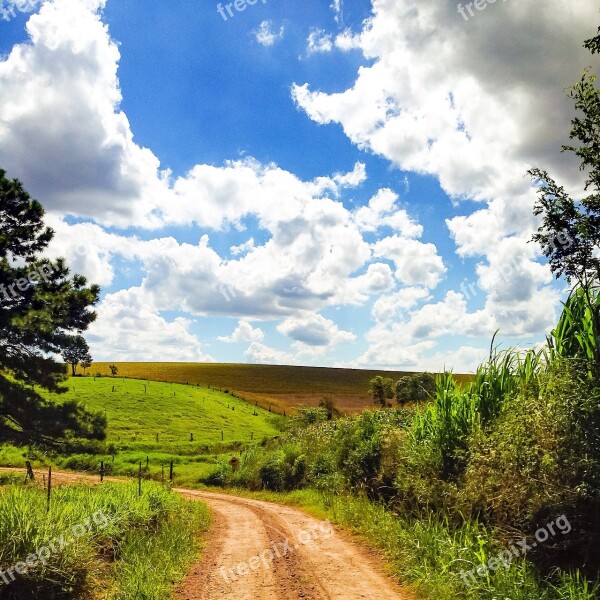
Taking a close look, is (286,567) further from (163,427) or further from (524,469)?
(163,427)

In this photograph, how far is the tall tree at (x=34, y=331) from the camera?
19.7m

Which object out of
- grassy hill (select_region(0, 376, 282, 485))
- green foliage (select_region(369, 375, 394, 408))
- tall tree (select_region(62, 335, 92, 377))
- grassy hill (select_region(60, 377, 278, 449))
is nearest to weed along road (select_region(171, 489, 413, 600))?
tall tree (select_region(62, 335, 92, 377))

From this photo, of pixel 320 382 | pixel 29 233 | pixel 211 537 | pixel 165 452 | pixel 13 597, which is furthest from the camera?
pixel 320 382

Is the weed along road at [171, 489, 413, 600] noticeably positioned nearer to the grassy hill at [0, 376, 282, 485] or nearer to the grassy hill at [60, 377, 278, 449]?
the grassy hill at [0, 376, 282, 485]

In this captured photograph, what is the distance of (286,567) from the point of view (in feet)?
32.4

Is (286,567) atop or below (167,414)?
atop

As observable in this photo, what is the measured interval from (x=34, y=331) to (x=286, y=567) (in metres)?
13.4

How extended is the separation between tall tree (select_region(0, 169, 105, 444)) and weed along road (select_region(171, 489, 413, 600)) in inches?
354

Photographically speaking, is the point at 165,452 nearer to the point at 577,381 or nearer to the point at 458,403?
the point at 458,403

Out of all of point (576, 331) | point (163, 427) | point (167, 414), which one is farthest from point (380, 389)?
point (576, 331)

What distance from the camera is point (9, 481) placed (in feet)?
92.4

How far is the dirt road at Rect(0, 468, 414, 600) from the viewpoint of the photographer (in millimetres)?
8375

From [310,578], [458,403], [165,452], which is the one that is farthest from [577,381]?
[165,452]

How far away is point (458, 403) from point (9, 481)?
27047mm
